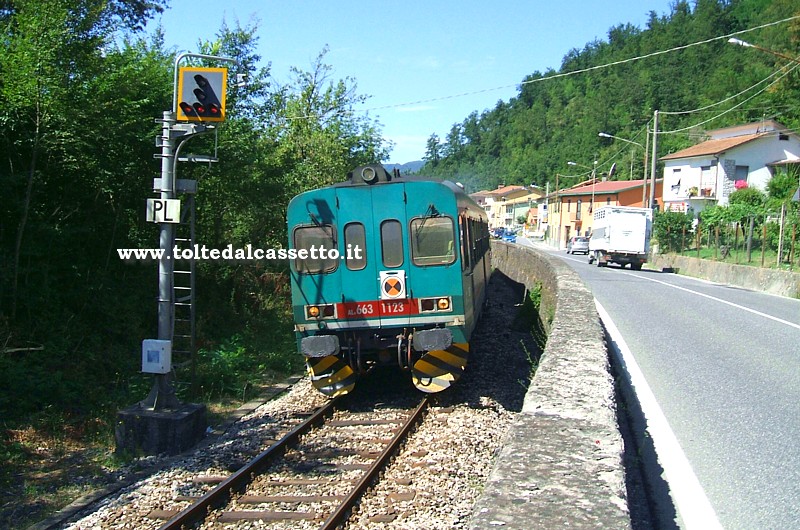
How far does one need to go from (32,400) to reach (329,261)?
393cm

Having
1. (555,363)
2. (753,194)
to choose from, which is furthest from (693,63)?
(555,363)

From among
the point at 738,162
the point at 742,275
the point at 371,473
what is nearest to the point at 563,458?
the point at 371,473

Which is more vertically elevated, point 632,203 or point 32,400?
point 632,203

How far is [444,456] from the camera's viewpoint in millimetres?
7281

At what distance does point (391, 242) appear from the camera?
9453 mm

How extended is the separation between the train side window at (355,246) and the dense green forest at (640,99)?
37.4m

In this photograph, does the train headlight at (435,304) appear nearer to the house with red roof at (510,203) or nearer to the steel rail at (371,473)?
the steel rail at (371,473)

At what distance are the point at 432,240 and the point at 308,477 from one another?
371 cm

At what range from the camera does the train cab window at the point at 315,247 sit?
31.1 feet

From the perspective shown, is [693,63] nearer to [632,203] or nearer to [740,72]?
[740,72]

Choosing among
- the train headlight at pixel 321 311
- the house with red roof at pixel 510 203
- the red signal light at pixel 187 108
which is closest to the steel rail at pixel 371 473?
the train headlight at pixel 321 311

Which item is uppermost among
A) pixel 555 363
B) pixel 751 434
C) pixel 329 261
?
pixel 329 261

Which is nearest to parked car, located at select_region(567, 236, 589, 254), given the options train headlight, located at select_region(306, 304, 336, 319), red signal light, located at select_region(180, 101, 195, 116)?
train headlight, located at select_region(306, 304, 336, 319)

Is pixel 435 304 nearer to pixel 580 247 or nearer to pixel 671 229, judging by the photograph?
pixel 671 229
